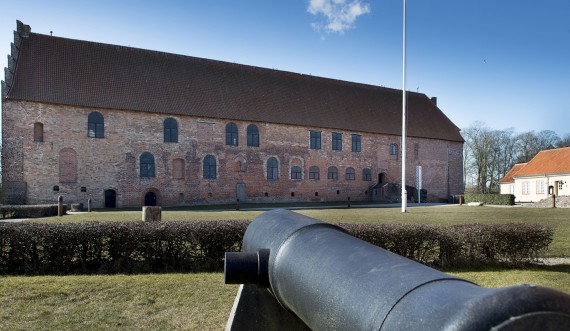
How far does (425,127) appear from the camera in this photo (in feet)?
131

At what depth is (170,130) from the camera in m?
29.0

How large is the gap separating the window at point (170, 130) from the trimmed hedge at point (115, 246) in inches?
876

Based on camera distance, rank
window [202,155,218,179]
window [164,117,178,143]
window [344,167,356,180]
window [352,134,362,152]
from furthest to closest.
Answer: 1. window [352,134,362,152]
2. window [344,167,356,180]
3. window [202,155,218,179]
4. window [164,117,178,143]

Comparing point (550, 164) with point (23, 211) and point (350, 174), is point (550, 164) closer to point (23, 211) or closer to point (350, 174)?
point (350, 174)

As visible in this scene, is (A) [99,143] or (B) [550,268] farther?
(A) [99,143]

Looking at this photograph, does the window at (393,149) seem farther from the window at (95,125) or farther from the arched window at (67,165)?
the arched window at (67,165)

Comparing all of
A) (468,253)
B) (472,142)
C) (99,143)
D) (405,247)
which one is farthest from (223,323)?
(472,142)

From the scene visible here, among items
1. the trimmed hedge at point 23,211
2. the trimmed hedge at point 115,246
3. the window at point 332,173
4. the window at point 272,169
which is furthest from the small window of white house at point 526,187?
the trimmed hedge at point 115,246

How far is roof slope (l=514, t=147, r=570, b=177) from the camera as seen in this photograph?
1549 inches

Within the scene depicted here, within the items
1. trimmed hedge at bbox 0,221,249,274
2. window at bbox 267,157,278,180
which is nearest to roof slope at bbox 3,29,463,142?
window at bbox 267,157,278,180

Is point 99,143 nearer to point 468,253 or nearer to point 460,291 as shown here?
point 468,253

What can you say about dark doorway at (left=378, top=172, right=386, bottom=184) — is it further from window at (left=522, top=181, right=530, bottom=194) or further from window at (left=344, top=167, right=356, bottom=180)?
window at (left=522, top=181, right=530, bottom=194)

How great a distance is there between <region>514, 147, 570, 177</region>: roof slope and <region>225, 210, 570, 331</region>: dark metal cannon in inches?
1773

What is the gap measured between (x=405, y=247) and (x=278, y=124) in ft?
84.6
